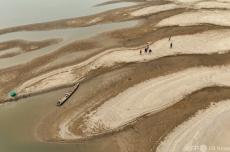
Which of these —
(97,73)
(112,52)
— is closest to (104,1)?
(112,52)

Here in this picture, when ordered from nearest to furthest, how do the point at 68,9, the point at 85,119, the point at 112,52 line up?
the point at 85,119
the point at 112,52
the point at 68,9

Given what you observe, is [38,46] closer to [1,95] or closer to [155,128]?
[1,95]

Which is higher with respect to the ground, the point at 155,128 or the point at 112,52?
the point at 112,52

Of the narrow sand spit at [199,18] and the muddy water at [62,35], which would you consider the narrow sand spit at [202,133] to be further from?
the muddy water at [62,35]

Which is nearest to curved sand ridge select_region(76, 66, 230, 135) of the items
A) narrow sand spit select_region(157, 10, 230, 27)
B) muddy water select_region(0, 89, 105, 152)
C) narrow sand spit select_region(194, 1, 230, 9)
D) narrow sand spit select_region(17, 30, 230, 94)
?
muddy water select_region(0, 89, 105, 152)

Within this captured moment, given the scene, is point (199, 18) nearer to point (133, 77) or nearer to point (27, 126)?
point (133, 77)

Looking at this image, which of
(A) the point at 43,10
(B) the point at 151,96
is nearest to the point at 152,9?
(A) the point at 43,10

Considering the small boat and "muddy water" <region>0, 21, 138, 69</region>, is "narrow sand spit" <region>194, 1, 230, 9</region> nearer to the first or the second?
"muddy water" <region>0, 21, 138, 69</region>

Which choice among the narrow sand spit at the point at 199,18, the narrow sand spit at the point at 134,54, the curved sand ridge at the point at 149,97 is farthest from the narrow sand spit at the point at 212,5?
the curved sand ridge at the point at 149,97
